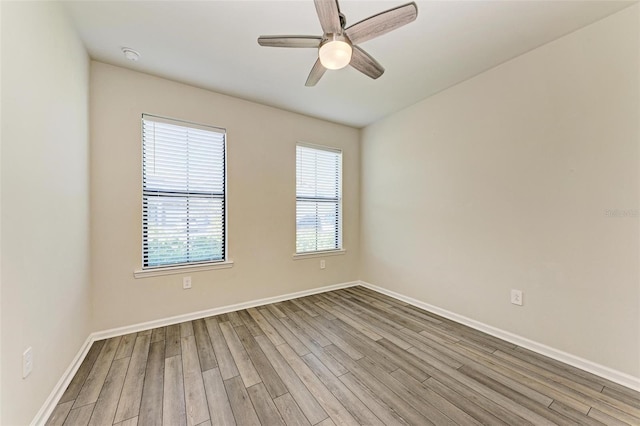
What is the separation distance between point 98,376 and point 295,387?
4.80 ft

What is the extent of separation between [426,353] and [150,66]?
3700 millimetres

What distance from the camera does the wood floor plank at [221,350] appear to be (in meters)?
1.85

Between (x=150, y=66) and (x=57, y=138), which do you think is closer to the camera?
(x=57, y=138)

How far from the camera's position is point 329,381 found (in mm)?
1756

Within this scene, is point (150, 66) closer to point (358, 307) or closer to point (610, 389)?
point (358, 307)

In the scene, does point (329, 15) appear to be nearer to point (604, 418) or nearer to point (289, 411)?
point (289, 411)

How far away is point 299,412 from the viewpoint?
1480 millimetres

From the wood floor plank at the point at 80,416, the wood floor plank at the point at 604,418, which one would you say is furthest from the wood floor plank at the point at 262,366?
the wood floor plank at the point at 604,418

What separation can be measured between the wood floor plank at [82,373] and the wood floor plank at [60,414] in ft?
0.14

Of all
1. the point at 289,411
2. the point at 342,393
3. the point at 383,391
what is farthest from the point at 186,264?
the point at 383,391

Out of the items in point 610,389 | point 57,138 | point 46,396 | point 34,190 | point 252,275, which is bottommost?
point 610,389

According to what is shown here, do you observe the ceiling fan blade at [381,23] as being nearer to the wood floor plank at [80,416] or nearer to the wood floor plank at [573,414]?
the wood floor plank at [573,414]

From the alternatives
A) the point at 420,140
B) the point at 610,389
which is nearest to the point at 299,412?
the point at 610,389

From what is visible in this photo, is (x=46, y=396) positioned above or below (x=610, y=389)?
above
